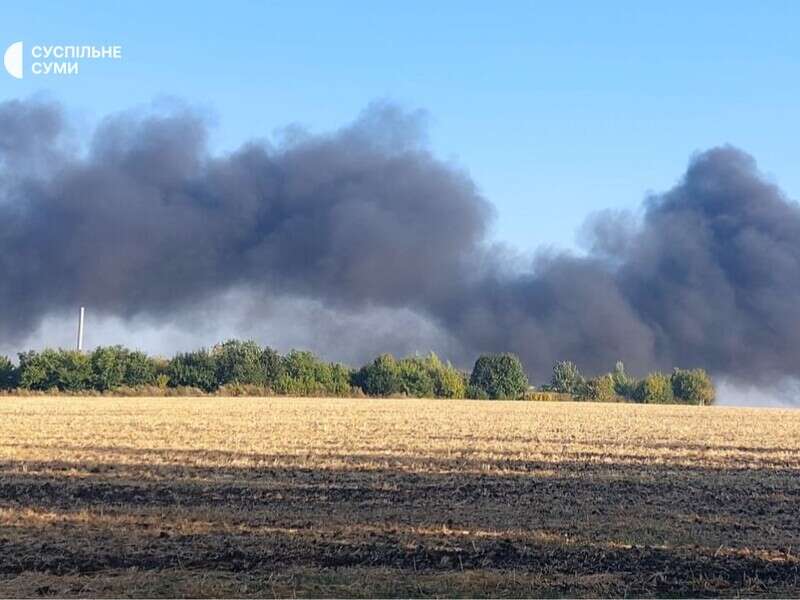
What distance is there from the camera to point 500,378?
356 feet

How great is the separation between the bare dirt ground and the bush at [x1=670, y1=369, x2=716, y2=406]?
91909 millimetres

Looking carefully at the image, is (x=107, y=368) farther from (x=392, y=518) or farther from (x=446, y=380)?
(x=392, y=518)

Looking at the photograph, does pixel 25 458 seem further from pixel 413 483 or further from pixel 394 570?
pixel 394 570

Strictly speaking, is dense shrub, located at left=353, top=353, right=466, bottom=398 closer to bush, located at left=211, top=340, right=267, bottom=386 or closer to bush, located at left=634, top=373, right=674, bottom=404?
bush, located at left=211, top=340, right=267, bottom=386

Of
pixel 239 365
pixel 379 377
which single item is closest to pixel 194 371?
pixel 239 365

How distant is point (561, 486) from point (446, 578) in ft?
26.9

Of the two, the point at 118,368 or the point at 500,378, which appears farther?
the point at 500,378

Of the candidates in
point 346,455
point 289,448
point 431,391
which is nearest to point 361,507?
point 346,455

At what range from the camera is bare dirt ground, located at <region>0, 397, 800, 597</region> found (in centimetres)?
968

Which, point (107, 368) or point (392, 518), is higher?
point (107, 368)

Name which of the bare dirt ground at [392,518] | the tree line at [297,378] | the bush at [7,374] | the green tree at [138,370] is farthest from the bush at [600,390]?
the bare dirt ground at [392,518]

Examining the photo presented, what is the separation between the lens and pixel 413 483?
17.4m

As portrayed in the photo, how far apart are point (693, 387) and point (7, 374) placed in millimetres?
81534

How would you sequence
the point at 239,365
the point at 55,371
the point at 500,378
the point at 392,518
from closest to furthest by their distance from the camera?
the point at 392,518
the point at 55,371
the point at 239,365
the point at 500,378
